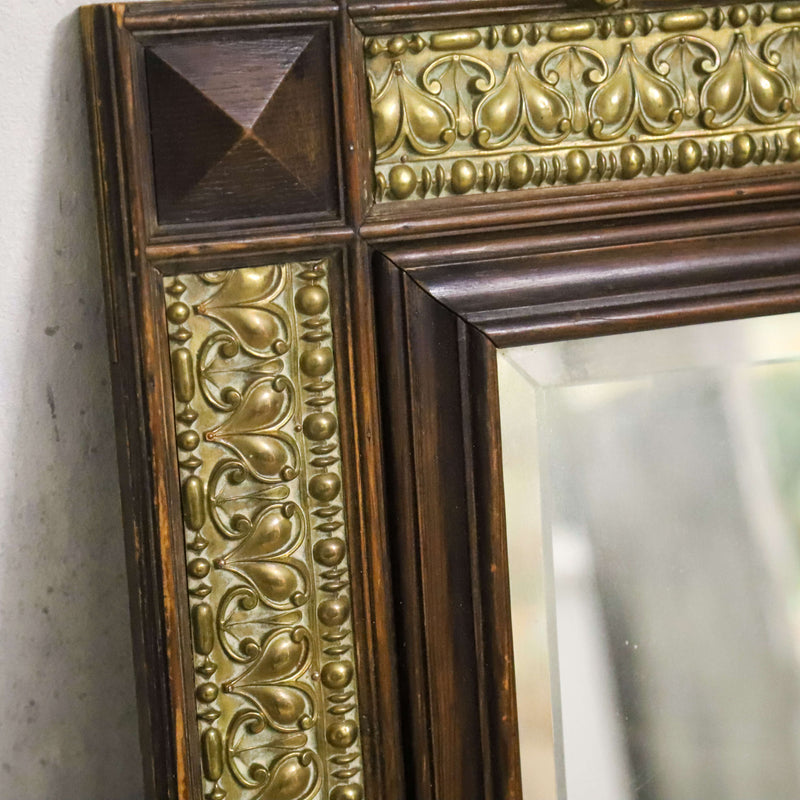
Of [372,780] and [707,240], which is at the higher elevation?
[707,240]

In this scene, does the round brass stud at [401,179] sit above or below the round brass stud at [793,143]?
below

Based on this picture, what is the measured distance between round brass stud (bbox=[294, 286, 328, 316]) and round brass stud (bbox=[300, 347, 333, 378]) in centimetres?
3

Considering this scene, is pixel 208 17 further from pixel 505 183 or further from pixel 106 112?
pixel 505 183

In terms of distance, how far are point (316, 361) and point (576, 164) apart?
0.22 metres

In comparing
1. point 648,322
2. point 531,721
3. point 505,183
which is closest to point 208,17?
point 505,183

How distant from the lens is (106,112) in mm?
636

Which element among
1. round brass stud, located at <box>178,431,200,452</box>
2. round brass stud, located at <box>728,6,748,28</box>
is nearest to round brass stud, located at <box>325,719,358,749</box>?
round brass stud, located at <box>178,431,200,452</box>

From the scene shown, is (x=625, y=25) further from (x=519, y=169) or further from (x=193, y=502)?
(x=193, y=502)

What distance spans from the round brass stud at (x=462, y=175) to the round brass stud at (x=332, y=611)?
29 cm

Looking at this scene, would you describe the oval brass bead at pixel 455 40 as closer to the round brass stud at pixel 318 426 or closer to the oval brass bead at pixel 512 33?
the oval brass bead at pixel 512 33

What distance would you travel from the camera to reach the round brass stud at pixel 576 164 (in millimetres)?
700

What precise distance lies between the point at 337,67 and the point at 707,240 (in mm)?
287

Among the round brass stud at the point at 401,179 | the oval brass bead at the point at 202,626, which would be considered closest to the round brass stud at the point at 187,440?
the oval brass bead at the point at 202,626

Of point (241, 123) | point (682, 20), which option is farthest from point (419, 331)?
point (682, 20)
